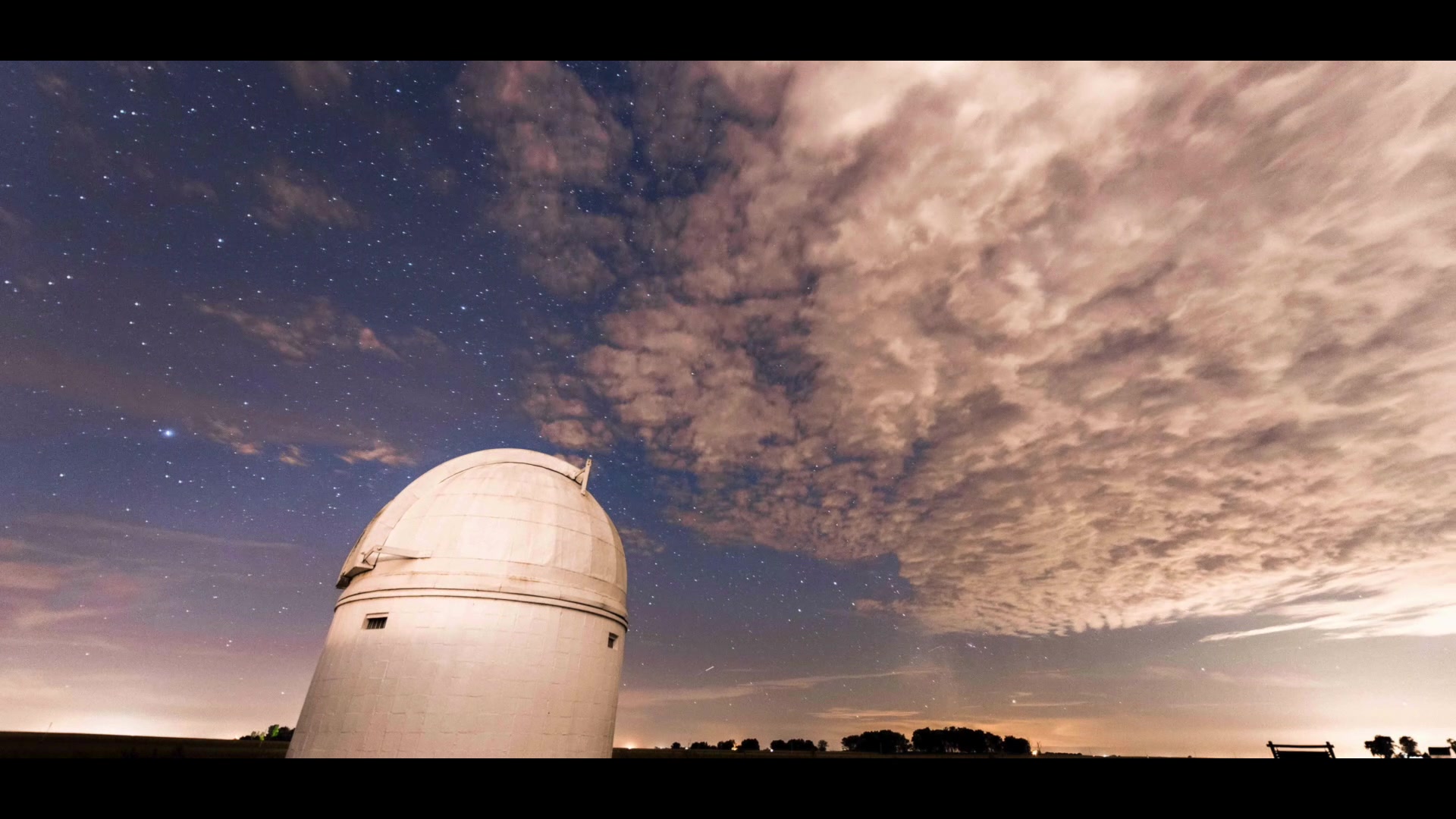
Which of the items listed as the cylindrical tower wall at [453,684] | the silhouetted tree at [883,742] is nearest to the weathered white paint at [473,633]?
the cylindrical tower wall at [453,684]

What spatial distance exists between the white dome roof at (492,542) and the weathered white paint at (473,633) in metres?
0.05

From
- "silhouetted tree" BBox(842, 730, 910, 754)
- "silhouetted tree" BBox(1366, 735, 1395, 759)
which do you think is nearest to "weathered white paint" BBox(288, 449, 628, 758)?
"silhouetted tree" BBox(1366, 735, 1395, 759)

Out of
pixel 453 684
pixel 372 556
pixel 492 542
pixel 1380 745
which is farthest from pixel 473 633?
pixel 1380 745

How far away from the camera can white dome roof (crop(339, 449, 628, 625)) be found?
20594 millimetres

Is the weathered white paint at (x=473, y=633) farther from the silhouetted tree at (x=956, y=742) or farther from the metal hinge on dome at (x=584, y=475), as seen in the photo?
the silhouetted tree at (x=956, y=742)

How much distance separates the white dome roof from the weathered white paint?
5 centimetres

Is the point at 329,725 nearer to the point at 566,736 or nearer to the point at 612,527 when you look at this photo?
the point at 566,736

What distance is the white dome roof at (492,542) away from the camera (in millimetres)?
20594

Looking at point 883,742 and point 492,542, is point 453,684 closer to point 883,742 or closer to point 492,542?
point 492,542

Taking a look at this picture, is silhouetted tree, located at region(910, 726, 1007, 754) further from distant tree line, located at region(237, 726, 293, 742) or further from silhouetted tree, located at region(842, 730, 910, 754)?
distant tree line, located at region(237, 726, 293, 742)
